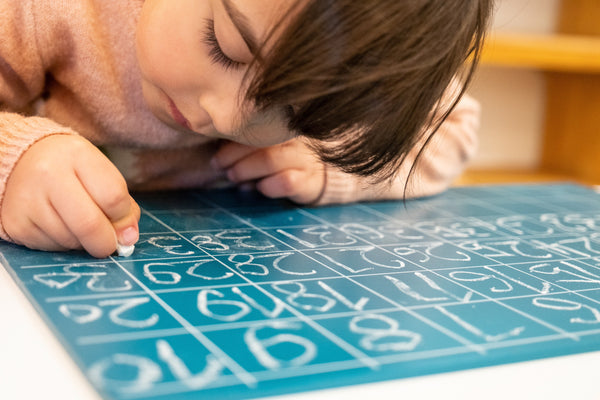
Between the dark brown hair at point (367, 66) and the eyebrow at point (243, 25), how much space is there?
1 centimetres

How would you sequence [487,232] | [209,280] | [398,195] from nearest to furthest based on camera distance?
[209,280] < [487,232] < [398,195]

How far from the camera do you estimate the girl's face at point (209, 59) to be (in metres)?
0.51

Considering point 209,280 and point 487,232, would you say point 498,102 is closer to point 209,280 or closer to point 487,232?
point 487,232

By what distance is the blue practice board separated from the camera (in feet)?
1.21

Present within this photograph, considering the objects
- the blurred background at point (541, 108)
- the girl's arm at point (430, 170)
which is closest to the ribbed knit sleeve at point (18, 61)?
the girl's arm at point (430, 170)

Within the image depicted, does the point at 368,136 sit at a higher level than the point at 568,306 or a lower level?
higher

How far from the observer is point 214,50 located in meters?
0.57

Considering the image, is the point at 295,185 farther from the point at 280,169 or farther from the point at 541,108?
the point at 541,108

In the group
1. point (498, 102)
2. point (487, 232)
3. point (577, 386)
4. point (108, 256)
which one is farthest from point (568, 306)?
point (498, 102)

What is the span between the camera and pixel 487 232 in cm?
73

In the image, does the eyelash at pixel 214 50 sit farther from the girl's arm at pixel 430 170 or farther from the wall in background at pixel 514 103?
the wall in background at pixel 514 103

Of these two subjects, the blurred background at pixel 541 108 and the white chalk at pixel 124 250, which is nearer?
the white chalk at pixel 124 250

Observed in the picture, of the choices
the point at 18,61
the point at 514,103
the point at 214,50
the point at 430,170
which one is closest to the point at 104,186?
the point at 214,50

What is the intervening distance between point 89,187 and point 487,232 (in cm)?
39
